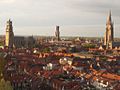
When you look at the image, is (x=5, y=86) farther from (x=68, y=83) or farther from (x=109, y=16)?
(x=109, y=16)

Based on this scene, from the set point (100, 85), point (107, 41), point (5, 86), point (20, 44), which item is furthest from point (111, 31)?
point (5, 86)

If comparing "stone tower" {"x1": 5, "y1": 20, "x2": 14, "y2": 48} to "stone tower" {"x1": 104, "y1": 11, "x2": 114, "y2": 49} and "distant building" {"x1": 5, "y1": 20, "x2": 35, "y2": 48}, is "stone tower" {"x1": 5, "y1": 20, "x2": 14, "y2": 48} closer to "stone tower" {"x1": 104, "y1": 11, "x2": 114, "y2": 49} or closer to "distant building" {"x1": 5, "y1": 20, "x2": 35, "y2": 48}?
"distant building" {"x1": 5, "y1": 20, "x2": 35, "y2": 48}

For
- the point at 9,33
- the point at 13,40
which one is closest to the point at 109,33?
the point at 13,40

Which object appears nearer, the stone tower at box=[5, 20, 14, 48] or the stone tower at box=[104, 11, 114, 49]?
the stone tower at box=[5, 20, 14, 48]

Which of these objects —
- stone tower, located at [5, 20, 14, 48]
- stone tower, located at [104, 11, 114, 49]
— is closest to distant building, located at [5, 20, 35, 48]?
stone tower, located at [5, 20, 14, 48]

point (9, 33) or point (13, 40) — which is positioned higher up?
point (9, 33)

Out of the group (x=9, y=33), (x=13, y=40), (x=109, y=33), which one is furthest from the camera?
(x=109, y=33)

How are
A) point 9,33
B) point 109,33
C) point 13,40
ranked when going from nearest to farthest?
point 9,33
point 13,40
point 109,33

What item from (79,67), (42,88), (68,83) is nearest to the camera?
(42,88)

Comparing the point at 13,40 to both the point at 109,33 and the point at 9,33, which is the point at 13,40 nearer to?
the point at 9,33

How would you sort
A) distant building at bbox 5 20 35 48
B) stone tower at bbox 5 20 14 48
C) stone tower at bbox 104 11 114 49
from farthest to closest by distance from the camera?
stone tower at bbox 104 11 114 49 < distant building at bbox 5 20 35 48 < stone tower at bbox 5 20 14 48

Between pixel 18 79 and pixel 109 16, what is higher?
pixel 109 16
